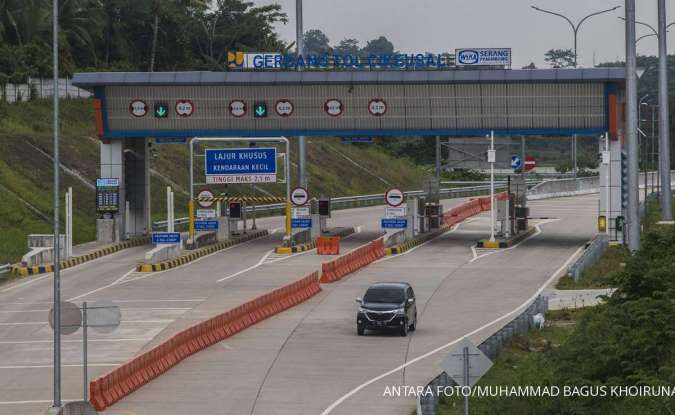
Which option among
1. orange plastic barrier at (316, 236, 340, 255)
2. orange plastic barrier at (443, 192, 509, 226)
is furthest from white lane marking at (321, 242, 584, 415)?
orange plastic barrier at (443, 192, 509, 226)

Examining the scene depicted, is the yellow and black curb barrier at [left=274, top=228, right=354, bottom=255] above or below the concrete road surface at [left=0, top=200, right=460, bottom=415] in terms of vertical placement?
above

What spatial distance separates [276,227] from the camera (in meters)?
82.6

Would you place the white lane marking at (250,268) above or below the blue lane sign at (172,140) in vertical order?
below

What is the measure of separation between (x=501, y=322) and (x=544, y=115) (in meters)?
25.3

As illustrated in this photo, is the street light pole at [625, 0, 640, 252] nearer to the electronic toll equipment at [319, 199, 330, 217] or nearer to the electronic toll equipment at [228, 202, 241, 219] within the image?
the electronic toll equipment at [319, 199, 330, 217]

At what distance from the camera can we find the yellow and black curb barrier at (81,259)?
5762 cm

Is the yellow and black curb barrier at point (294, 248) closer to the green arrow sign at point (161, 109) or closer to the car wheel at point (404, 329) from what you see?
the green arrow sign at point (161, 109)

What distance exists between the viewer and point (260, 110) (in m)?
69.2

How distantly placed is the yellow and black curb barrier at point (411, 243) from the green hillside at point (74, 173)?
54.1ft

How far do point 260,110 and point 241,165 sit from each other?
3.55m

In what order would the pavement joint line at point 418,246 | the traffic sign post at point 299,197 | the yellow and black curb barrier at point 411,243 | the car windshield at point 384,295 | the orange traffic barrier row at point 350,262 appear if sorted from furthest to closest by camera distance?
the traffic sign post at point 299,197 → the yellow and black curb barrier at point 411,243 → the pavement joint line at point 418,246 → the orange traffic barrier row at point 350,262 → the car windshield at point 384,295

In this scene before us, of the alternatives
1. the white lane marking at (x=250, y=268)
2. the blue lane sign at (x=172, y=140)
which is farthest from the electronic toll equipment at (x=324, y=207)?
the blue lane sign at (x=172, y=140)

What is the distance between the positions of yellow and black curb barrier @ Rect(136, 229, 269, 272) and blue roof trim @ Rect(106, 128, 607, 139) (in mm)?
5302

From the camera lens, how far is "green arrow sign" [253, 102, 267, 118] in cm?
6912
